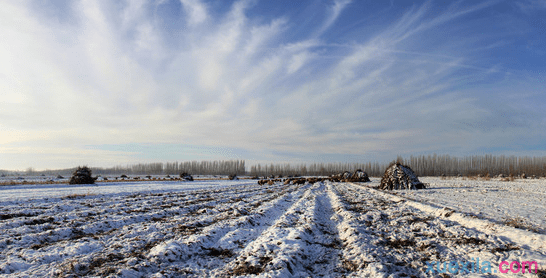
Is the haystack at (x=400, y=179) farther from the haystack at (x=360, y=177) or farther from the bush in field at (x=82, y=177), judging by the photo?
the bush in field at (x=82, y=177)

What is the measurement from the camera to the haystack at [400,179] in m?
21.8

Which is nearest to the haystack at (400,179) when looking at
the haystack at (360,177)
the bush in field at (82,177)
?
the haystack at (360,177)

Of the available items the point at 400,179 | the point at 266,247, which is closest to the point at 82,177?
the point at 266,247

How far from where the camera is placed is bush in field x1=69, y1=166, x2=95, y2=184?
3497 centimetres

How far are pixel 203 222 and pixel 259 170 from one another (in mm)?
151568

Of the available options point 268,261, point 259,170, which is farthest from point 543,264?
point 259,170

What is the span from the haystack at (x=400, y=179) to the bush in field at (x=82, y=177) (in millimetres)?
38247

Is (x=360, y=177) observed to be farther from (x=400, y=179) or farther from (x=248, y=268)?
(x=248, y=268)

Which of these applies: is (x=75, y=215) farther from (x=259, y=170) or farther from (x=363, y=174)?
(x=259, y=170)

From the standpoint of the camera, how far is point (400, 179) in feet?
74.2

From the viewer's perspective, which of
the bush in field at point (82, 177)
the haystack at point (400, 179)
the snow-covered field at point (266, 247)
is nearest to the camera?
the snow-covered field at point (266, 247)

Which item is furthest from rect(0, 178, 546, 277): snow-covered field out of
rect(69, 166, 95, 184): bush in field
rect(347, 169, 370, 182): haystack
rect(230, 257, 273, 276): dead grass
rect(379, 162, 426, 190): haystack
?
rect(347, 169, 370, 182): haystack

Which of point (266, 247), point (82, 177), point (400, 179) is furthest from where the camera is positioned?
point (82, 177)

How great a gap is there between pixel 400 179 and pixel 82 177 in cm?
4015
